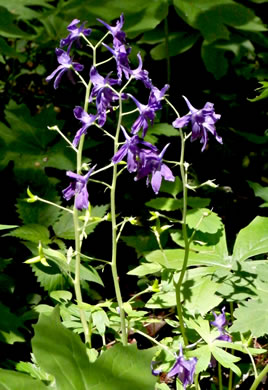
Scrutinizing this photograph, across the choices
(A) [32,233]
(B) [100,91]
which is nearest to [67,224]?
(A) [32,233]

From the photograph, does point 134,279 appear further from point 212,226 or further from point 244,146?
point 244,146

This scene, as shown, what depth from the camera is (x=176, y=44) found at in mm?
3002

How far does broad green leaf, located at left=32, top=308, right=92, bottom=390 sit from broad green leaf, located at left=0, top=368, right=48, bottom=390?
1.9 inches

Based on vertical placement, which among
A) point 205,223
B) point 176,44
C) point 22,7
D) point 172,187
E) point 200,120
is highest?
point 200,120

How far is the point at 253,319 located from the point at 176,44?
1885 mm

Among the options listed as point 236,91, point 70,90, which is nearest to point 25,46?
point 70,90

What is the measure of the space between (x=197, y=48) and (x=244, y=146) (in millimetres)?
762

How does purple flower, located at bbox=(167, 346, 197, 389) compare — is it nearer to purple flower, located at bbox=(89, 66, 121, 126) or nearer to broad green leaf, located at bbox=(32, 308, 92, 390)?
broad green leaf, located at bbox=(32, 308, 92, 390)

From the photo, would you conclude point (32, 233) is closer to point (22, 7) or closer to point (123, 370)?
point (123, 370)

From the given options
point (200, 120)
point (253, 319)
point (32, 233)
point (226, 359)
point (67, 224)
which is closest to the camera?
point (200, 120)

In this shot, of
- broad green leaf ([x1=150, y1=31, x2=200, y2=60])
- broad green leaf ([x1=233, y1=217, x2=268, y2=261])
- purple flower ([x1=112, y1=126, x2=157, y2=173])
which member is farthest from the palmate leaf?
broad green leaf ([x1=150, y1=31, x2=200, y2=60])

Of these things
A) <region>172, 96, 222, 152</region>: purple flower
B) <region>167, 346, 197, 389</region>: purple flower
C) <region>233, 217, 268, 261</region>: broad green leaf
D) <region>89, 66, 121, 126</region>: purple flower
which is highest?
<region>89, 66, 121, 126</region>: purple flower

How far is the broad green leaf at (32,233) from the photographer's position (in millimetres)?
2035

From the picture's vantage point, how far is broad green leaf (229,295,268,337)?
5.04ft
